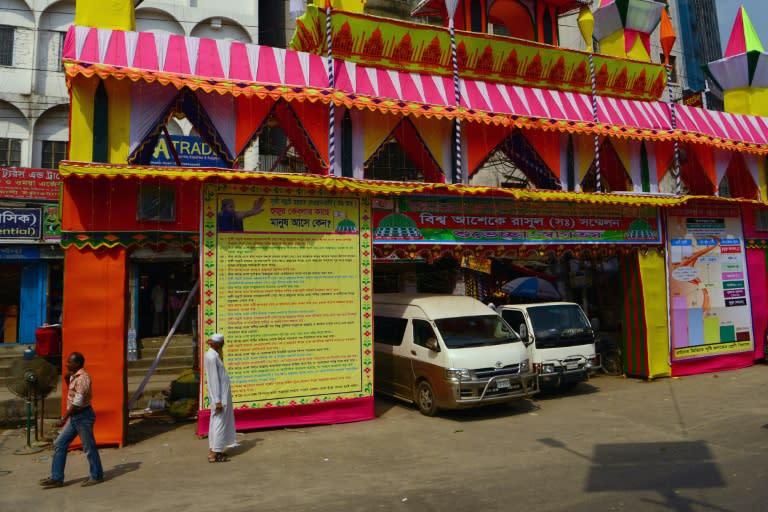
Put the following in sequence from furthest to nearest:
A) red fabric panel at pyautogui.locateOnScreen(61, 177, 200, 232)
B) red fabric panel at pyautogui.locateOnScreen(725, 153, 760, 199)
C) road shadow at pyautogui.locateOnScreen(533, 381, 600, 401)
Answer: red fabric panel at pyautogui.locateOnScreen(725, 153, 760, 199)
road shadow at pyautogui.locateOnScreen(533, 381, 600, 401)
red fabric panel at pyautogui.locateOnScreen(61, 177, 200, 232)

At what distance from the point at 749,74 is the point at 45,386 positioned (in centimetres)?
1996

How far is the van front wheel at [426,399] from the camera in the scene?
32.9ft

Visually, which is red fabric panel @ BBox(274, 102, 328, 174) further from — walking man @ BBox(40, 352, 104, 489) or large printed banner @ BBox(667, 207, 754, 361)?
large printed banner @ BBox(667, 207, 754, 361)

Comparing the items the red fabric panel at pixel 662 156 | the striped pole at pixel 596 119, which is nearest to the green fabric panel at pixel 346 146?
the striped pole at pixel 596 119

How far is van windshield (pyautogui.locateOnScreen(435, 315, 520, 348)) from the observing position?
10078 millimetres

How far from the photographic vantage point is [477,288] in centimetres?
2058

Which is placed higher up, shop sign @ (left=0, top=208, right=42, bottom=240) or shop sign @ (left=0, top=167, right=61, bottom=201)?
shop sign @ (left=0, top=167, right=61, bottom=201)

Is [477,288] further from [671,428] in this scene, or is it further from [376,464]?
[376,464]

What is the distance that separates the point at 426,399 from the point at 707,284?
8.68 meters

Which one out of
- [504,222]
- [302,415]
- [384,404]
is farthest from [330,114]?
[384,404]

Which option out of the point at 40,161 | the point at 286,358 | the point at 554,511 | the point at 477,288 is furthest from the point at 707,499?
the point at 40,161

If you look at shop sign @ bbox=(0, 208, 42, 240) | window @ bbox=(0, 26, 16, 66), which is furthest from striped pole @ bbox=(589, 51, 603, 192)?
window @ bbox=(0, 26, 16, 66)

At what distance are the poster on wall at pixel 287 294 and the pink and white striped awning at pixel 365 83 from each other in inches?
87.4

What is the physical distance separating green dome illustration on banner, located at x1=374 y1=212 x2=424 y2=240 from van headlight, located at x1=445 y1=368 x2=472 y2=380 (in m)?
2.71
